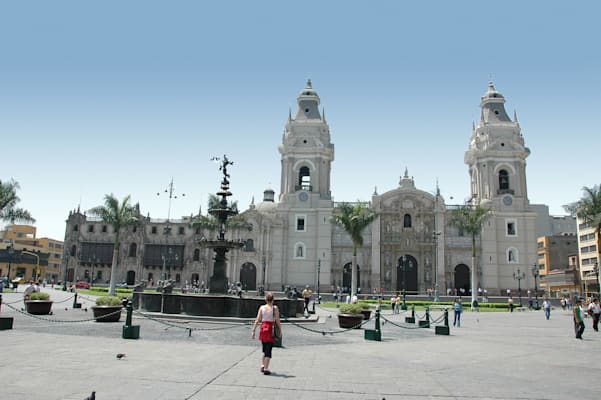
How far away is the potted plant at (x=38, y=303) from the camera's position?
828 inches

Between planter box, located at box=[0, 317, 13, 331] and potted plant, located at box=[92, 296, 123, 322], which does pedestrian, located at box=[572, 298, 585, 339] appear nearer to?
potted plant, located at box=[92, 296, 123, 322]

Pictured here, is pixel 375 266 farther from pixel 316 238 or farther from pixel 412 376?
pixel 412 376

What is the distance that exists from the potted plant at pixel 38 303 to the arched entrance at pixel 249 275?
134 feet

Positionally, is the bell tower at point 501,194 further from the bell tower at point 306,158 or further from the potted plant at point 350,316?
the potted plant at point 350,316

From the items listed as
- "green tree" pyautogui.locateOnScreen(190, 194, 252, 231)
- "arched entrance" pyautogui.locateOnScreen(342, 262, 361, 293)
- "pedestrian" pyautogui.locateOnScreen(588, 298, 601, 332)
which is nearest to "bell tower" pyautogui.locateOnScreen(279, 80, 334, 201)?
"green tree" pyautogui.locateOnScreen(190, 194, 252, 231)

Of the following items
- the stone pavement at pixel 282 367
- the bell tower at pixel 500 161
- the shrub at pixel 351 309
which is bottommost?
the stone pavement at pixel 282 367

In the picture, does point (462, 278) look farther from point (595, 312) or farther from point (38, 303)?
point (38, 303)

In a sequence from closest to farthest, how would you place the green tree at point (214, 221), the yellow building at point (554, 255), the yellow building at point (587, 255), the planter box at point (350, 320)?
the planter box at point (350, 320) < the green tree at point (214, 221) < the yellow building at point (587, 255) < the yellow building at point (554, 255)

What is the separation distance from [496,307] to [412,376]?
39.1 m

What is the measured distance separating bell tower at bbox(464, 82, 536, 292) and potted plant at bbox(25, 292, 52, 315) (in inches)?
1951

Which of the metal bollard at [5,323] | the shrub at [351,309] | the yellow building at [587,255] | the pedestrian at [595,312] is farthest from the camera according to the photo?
the yellow building at [587,255]

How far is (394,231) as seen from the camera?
60938mm

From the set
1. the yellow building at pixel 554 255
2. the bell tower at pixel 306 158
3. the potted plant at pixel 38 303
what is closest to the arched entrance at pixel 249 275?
the bell tower at pixel 306 158

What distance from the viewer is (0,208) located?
141 feet
